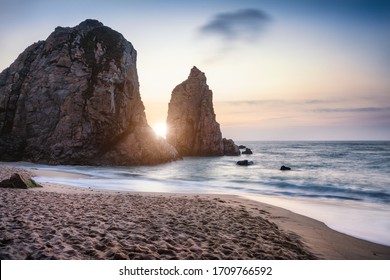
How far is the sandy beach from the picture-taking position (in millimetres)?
4500

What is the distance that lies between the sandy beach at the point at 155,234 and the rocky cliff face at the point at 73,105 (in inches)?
1070

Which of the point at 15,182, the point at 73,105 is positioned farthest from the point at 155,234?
the point at 73,105

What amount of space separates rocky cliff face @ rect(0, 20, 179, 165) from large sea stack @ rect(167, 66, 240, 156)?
24086mm

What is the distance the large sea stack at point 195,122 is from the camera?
6256 centimetres

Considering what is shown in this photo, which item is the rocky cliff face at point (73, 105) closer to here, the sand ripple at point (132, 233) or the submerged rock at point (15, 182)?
the submerged rock at point (15, 182)

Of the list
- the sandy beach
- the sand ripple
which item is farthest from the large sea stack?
the sand ripple

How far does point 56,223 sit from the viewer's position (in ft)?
19.1

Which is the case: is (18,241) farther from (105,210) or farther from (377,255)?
(377,255)

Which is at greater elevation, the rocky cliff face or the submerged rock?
the rocky cliff face

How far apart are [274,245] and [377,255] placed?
2446 millimetres

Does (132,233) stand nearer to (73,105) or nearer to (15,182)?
(15,182)

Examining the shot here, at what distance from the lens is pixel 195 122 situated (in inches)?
2527

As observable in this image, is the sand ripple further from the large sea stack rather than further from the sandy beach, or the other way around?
the large sea stack
